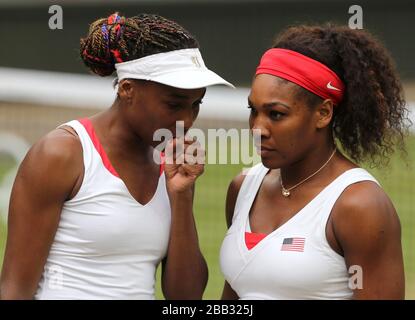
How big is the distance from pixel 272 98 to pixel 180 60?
1.63 ft

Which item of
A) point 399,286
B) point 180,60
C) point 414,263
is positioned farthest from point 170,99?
point 414,263

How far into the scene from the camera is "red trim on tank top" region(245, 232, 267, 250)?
4.22 m

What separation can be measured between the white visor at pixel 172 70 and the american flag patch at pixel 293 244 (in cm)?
80

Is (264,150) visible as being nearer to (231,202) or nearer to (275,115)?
(275,115)

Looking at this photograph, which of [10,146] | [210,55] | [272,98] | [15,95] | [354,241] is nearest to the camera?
[354,241]

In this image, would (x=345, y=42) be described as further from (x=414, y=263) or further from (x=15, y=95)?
(x=15, y=95)

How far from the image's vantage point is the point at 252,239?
425cm

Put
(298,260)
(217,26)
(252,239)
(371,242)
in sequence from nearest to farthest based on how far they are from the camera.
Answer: (371,242) < (298,260) < (252,239) < (217,26)

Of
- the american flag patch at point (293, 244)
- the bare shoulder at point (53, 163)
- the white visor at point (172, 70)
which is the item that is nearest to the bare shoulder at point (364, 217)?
the american flag patch at point (293, 244)

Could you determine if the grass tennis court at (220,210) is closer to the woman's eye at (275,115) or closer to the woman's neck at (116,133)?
the woman's neck at (116,133)

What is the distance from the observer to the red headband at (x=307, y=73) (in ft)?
13.7

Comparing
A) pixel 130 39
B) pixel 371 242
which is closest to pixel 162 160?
pixel 130 39

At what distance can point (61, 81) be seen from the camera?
34.5 feet

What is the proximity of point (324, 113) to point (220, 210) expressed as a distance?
6279 millimetres
